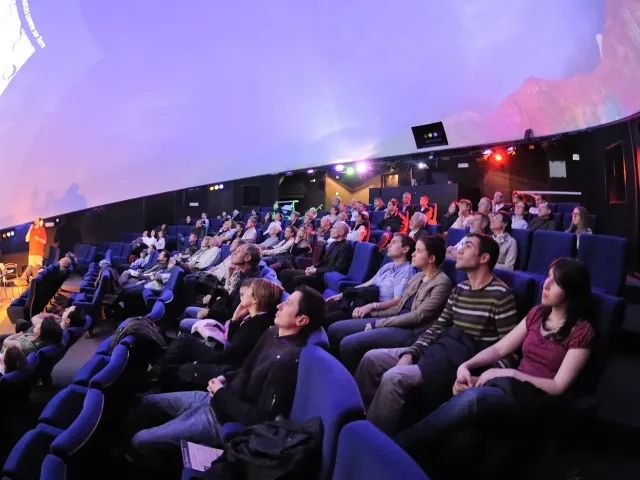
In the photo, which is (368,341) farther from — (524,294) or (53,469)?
(53,469)

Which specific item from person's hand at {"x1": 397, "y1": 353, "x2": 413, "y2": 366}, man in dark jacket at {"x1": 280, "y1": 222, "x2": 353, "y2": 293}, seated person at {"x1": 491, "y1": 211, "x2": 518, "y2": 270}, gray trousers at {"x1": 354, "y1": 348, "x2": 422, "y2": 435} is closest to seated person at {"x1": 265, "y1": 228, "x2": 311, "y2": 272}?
man in dark jacket at {"x1": 280, "y1": 222, "x2": 353, "y2": 293}

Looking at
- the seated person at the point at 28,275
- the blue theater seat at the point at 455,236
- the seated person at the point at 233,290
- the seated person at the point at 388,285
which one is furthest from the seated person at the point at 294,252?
the seated person at the point at 28,275

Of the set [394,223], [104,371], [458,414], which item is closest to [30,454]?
[104,371]

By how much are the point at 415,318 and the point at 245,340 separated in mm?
845

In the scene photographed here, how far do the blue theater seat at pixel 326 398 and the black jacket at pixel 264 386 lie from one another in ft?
0.20

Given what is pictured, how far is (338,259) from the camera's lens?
4.25 metres

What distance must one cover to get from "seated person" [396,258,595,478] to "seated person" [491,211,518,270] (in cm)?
162

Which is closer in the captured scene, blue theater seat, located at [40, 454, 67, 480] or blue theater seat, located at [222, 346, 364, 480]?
blue theater seat, located at [222, 346, 364, 480]

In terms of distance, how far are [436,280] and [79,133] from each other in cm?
→ 730

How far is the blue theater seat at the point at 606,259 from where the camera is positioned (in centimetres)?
248

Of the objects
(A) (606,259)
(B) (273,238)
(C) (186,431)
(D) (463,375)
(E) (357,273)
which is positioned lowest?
(C) (186,431)

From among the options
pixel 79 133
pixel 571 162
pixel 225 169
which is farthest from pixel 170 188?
pixel 571 162

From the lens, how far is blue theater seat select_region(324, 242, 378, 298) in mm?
3667

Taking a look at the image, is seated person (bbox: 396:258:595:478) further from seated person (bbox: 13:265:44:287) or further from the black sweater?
seated person (bbox: 13:265:44:287)
